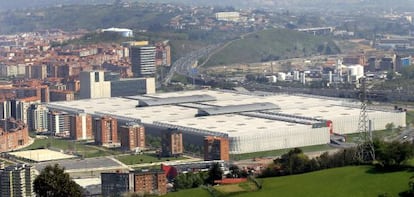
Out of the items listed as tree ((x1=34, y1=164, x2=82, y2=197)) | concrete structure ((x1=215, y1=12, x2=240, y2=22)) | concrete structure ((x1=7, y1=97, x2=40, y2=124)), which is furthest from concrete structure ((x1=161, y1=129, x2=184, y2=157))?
concrete structure ((x1=215, y1=12, x2=240, y2=22))

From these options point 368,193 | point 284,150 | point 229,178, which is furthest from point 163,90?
point 368,193

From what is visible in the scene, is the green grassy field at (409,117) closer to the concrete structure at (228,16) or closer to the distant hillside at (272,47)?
the distant hillside at (272,47)

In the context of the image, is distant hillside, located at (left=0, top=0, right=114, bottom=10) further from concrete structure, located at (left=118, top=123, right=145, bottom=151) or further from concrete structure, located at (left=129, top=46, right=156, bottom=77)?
concrete structure, located at (left=118, top=123, right=145, bottom=151)

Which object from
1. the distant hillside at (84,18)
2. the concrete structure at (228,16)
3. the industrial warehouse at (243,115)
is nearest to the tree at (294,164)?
the industrial warehouse at (243,115)

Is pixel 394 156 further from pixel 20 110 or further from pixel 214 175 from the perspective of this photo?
pixel 20 110

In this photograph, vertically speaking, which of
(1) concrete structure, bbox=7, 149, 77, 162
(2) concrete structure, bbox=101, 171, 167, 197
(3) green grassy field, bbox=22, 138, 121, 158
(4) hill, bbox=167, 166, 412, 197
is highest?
(4) hill, bbox=167, 166, 412, 197

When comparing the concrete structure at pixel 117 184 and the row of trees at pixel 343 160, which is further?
the concrete structure at pixel 117 184

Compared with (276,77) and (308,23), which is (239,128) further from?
(308,23)
